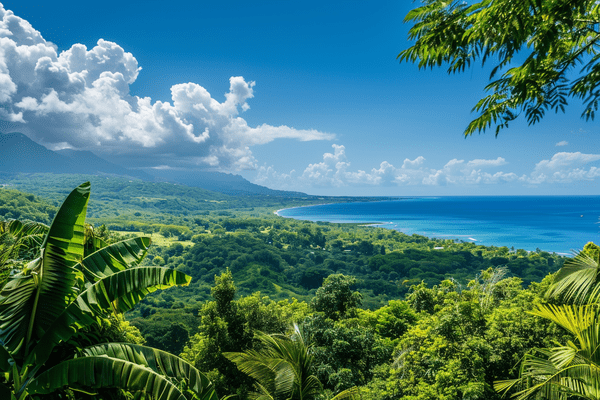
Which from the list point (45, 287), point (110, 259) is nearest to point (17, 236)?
point (110, 259)

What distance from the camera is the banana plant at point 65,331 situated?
280 cm

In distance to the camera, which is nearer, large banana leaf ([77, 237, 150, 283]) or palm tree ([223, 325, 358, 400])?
large banana leaf ([77, 237, 150, 283])

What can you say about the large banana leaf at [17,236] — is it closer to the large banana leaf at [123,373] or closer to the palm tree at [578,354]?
the large banana leaf at [123,373]

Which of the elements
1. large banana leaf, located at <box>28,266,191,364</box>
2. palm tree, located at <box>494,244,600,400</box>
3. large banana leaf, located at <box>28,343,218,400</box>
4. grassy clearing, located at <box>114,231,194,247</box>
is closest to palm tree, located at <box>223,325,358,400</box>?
large banana leaf, located at <box>28,343,218,400</box>

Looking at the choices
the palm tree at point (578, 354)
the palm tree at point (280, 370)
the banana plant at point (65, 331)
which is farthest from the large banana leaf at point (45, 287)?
the palm tree at point (578, 354)

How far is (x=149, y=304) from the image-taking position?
57.8 m

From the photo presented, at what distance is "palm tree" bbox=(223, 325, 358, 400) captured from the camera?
18.9 feet

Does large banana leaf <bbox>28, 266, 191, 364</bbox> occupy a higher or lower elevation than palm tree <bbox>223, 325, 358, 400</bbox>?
higher

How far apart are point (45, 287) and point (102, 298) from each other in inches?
22.3

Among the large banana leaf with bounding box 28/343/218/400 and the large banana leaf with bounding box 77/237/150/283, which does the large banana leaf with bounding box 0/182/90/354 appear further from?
the large banana leaf with bounding box 77/237/150/283

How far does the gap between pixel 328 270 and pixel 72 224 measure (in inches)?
3115

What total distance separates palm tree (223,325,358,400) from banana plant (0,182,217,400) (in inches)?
97.7

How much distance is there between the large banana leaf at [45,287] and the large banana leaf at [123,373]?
1.43 feet

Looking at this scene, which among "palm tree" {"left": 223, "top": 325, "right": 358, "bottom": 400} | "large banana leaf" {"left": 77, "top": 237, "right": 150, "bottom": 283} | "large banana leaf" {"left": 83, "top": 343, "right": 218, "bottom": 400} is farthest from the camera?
"palm tree" {"left": 223, "top": 325, "right": 358, "bottom": 400}
